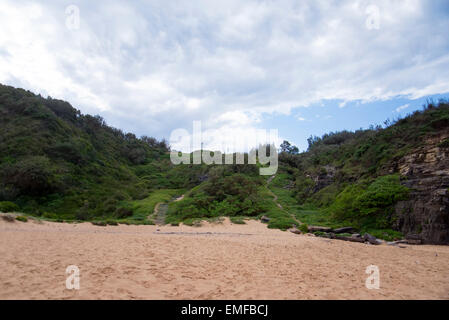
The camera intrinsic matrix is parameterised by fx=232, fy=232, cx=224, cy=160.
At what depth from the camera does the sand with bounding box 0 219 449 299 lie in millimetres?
4590

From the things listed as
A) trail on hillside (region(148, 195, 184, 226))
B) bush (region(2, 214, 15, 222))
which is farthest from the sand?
trail on hillside (region(148, 195, 184, 226))

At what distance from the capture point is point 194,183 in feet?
119

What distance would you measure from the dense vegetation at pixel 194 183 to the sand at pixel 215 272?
5904mm

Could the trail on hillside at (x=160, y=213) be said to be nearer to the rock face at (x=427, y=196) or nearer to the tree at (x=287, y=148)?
the rock face at (x=427, y=196)

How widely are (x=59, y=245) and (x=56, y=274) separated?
4.29 meters

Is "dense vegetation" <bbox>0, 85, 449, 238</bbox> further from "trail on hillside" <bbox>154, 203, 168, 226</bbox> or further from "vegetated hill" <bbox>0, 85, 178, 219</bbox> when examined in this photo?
"trail on hillside" <bbox>154, 203, 168, 226</bbox>

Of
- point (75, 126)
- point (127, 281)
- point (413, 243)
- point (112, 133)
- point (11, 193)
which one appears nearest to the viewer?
point (127, 281)

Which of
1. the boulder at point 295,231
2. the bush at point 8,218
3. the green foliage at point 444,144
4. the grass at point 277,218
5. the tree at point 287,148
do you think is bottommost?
the boulder at point 295,231

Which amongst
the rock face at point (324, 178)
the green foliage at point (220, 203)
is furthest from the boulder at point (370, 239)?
the rock face at point (324, 178)

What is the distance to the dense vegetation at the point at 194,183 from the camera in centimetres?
1593

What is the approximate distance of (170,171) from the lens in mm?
44344

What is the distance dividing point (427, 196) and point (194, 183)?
2867cm
